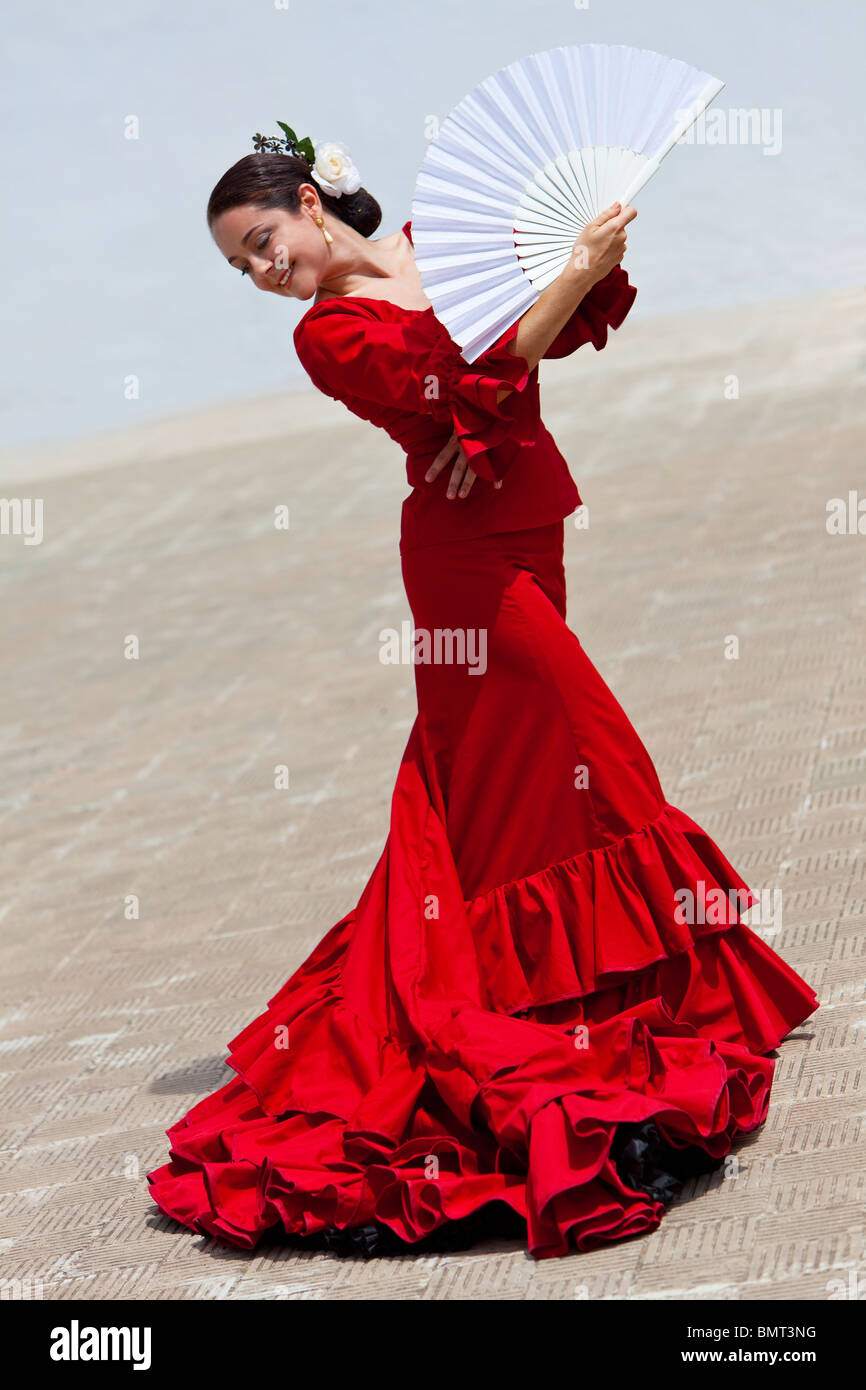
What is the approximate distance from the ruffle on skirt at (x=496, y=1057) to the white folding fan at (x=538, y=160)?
2.96 ft

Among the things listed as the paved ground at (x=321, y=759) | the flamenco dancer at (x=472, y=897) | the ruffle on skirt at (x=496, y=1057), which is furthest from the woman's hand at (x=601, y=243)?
the paved ground at (x=321, y=759)

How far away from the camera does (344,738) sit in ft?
19.6

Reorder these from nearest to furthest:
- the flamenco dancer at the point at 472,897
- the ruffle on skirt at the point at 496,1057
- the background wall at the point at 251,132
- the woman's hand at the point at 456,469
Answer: the ruffle on skirt at the point at 496,1057 → the flamenco dancer at the point at 472,897 → the woman's hand at the point at 456,469 → the background wall at the point at 251,132

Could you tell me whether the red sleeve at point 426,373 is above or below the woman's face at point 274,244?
below

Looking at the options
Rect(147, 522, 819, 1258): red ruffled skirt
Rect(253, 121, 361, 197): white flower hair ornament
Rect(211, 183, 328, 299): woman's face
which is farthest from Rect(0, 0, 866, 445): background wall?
Rect(147, 522, 819, 1258): red ruffled skirt

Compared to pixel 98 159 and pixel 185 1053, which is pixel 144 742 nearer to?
pixel 185 1053

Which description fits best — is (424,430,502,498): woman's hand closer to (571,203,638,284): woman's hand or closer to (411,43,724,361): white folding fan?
(411,43,724,361): white folding fan

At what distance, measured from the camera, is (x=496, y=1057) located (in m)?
2.66

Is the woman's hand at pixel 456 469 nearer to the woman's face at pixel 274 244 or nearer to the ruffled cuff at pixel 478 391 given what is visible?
the ruffled cuff at pixel 478 391

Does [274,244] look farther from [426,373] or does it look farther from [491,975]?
[491,975]

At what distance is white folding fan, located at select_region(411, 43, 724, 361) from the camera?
2686 millimetres

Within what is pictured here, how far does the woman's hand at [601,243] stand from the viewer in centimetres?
266
